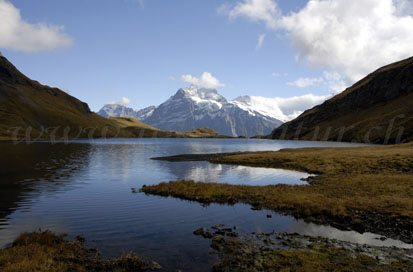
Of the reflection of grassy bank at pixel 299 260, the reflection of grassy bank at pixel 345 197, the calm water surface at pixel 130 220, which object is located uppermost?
the reflection of grassy bank at pixel 345 197

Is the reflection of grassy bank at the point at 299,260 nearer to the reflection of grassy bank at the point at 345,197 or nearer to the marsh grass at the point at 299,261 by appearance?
the marsh grass at the point at 299,261

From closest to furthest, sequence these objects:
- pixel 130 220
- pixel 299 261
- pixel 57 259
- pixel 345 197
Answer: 1. pixel 299 261
2. pixel 57 259
3. pixel 130 220
4. pixel 345 197

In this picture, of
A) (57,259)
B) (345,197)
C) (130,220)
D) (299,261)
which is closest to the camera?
(299,261)

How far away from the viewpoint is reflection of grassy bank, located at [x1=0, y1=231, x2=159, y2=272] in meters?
13.5

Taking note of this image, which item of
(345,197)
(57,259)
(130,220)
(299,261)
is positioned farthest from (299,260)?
(345,197)

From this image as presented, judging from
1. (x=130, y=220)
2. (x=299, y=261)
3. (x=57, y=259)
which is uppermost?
(x=299, y=261)

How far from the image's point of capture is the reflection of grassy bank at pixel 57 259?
13.5 metres

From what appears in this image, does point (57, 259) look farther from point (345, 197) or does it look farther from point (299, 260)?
point (345, 197)

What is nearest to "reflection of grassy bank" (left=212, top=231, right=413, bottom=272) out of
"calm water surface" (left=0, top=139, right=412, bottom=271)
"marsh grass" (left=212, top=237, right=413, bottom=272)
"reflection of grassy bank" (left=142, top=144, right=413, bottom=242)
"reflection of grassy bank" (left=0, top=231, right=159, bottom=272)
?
"marsh grass" (left=212, top=237, right=413, bottom=272)

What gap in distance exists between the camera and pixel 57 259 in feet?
48.6

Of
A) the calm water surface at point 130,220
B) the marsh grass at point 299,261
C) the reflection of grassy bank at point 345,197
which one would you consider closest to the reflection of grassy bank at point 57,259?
the calm water surface at point 130,220

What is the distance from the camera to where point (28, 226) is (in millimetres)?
20859

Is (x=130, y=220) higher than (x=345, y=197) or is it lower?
lower

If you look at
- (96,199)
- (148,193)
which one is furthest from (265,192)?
(96,199)
